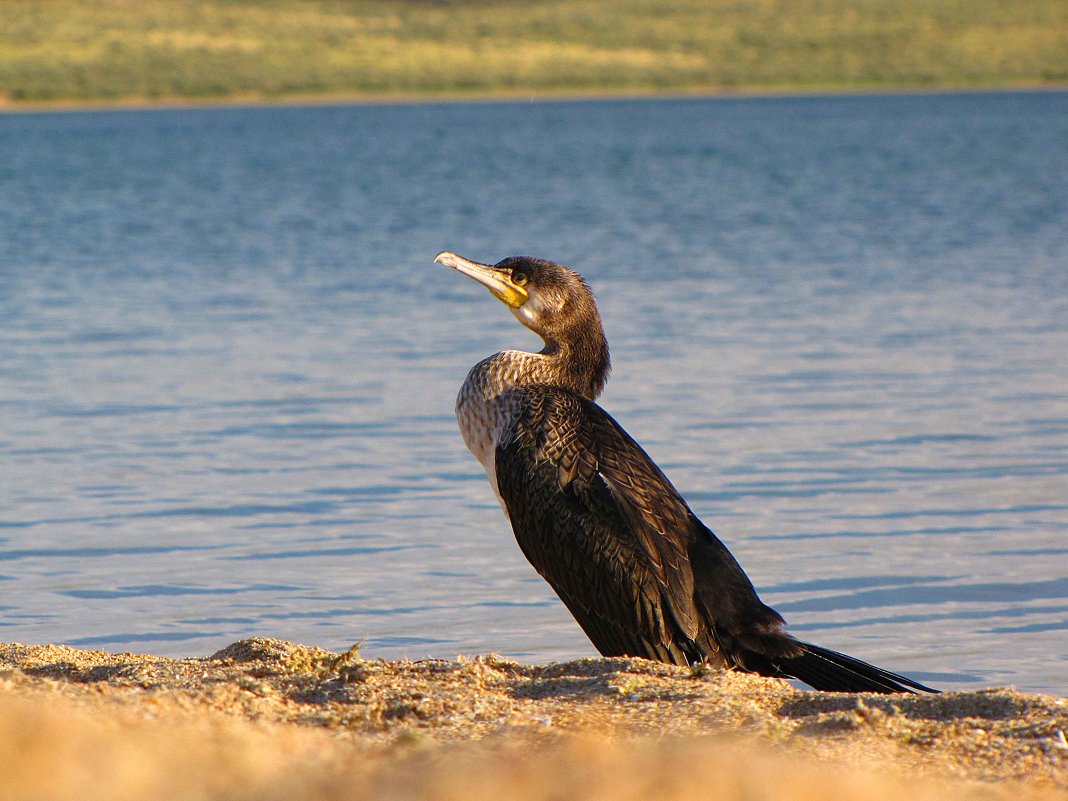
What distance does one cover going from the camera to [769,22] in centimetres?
9631

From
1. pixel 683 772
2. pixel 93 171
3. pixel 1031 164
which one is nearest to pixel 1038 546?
pixel 683 772

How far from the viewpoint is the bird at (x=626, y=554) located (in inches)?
213

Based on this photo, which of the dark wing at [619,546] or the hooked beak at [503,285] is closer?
the dark wing at [619,546]

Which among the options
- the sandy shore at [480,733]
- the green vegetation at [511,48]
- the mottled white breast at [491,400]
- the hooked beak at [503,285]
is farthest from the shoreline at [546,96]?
the sandy shore at [480,733]

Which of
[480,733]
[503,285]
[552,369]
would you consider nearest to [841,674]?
[480,733]

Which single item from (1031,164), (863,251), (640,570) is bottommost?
(640,570)

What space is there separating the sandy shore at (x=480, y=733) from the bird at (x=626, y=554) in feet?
0.82

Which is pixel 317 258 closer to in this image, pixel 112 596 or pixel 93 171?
pixel 112 596

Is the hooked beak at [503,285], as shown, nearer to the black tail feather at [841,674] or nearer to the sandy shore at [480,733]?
the sandy shore at [480,733]

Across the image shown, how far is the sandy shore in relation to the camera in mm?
3059

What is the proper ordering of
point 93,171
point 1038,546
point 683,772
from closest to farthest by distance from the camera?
point 683,772
point 1038,546
point 93,171

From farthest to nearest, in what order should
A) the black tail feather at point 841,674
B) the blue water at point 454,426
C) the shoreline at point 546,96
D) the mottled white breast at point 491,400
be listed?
the shoreline at point 546,96, the blue water at point 454,426, the mottled white breast at point 491,400, the black tail feather at point 841,674

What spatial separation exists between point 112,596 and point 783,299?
400 inches

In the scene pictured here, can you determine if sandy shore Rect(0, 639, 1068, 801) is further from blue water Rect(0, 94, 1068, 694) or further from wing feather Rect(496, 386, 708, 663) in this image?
blue water Rect(0, 94, 1068, 694)
